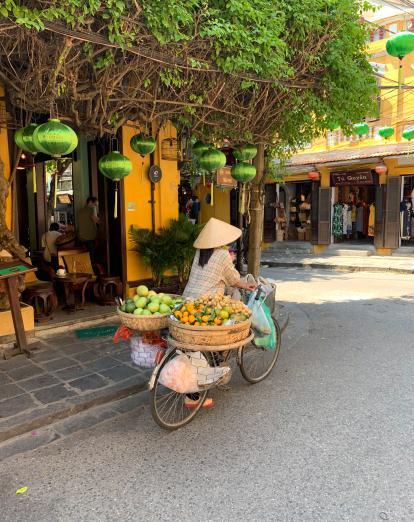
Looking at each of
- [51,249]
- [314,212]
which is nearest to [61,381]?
[51,249]

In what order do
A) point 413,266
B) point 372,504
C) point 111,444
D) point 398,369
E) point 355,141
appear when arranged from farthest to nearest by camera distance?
point 355,141, point 413,266, point 398,369, point 111,444, point 372,504

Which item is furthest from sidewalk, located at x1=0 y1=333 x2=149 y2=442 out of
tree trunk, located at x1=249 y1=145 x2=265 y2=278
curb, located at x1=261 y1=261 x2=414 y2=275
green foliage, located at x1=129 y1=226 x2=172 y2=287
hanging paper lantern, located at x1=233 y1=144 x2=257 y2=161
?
curb, located at x1=261 y1=261 x2=414 y2=275

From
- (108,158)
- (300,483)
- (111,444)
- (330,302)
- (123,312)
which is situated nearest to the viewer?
(300,483)

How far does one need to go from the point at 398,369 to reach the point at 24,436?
4177 mm

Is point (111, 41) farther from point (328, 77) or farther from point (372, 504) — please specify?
point (372, 504)

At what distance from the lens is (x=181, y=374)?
147 inches

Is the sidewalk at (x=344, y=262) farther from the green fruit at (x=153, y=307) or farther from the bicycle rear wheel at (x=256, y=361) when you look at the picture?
the green fruit at (x=153, y=307)

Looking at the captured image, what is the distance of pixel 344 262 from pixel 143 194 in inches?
394

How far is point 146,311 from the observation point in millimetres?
4027

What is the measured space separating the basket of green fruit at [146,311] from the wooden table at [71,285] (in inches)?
133

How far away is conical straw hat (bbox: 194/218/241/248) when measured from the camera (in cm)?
434

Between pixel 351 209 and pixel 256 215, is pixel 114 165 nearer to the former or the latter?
pixel 256 215

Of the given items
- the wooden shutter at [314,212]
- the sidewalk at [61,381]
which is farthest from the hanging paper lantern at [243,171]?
the wooden shutter at [314,212]

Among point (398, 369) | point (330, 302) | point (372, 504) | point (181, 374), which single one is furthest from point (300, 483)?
point (330, 302)
